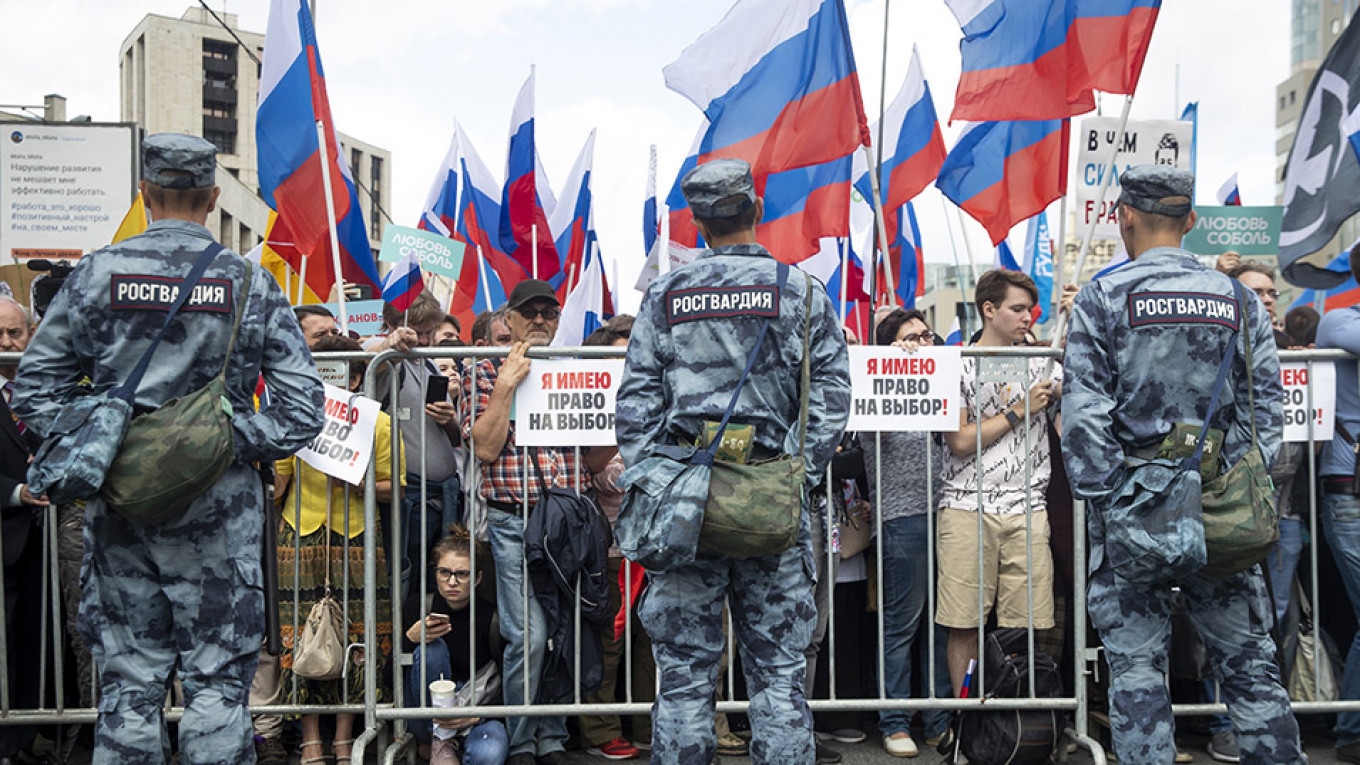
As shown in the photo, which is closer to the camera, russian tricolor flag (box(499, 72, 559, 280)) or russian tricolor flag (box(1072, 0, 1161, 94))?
russian tricolor flag (box(1072, 0, 1161, 94))

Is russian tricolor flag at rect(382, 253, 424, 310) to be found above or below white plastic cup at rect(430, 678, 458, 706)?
above

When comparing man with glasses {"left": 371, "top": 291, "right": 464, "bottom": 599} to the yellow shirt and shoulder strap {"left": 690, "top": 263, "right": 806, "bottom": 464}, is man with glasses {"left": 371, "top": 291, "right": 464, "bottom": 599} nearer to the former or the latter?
the yellow shirt

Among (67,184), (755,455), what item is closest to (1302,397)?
(755,455)

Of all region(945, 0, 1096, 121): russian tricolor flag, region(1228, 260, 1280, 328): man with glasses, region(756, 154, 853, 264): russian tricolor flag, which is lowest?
region(1228, 260, 1280, 328): man with glasses

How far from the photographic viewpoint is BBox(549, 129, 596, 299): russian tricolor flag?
37.7ft

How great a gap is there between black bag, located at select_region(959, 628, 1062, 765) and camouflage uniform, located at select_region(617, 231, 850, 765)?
166 centimetres

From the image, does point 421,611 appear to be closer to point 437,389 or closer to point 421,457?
point 421,457

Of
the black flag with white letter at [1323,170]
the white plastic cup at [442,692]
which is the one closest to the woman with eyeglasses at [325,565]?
the white plastic cup at [442,692]

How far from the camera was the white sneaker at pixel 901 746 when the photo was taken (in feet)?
17.5

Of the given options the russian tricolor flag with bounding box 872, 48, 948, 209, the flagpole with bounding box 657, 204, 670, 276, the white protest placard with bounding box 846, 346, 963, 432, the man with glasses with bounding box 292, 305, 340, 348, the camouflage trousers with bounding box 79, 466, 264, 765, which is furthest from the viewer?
the flagpole with bounding box 657, 204, 670, 276

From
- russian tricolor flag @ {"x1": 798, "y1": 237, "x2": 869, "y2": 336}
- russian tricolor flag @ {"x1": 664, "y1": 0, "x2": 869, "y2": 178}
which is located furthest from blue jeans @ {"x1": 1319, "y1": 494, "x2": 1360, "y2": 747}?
russian tricolor flag @ {"x1": 798, "y1": 237, "x2": 869, "y2": 336}

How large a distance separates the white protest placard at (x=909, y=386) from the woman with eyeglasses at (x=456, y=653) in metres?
1.80

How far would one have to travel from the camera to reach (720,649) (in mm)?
3861

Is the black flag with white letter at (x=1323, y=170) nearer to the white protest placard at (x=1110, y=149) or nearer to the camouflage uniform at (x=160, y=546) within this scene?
the white protest placard at (x=1110, y=149)
